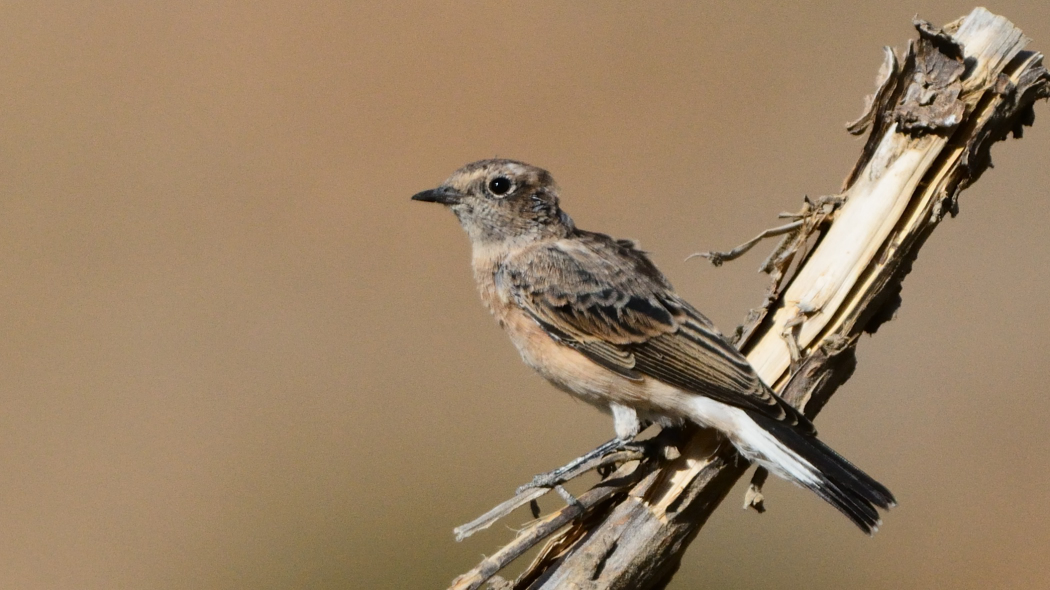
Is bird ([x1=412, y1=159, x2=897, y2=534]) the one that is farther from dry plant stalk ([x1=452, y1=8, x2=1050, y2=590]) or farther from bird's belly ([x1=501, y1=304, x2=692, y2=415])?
dry plant stalk ([x1=452, y1=8, x2=1050, y2=590])

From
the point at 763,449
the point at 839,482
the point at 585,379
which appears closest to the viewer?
the point at 839,482

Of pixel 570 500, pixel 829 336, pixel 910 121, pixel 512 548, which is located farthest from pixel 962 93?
pixel 512 548

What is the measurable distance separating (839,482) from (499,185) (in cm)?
251

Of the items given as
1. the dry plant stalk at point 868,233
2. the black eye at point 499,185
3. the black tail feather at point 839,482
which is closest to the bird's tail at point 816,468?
the black tail feather at point 839,482

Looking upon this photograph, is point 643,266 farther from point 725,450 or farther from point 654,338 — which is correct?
point 725,450

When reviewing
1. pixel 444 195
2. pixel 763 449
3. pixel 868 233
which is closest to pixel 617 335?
pixel 763 449

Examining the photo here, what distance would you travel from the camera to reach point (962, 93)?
3.88m

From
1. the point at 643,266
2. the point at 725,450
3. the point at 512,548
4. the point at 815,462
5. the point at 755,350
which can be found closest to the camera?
the point at 512,548

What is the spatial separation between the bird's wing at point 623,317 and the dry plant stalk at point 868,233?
25cm

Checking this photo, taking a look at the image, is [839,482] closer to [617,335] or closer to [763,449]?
[763,449]

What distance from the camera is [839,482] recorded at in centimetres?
367

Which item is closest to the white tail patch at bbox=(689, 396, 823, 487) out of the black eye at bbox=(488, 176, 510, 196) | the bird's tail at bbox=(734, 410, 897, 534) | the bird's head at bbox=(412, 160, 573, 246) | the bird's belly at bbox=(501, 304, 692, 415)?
the bird's tail at bbox=(734, 410, 897, 534)

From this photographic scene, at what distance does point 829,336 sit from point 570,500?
1301 mm

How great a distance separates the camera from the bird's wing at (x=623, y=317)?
4.13 m
